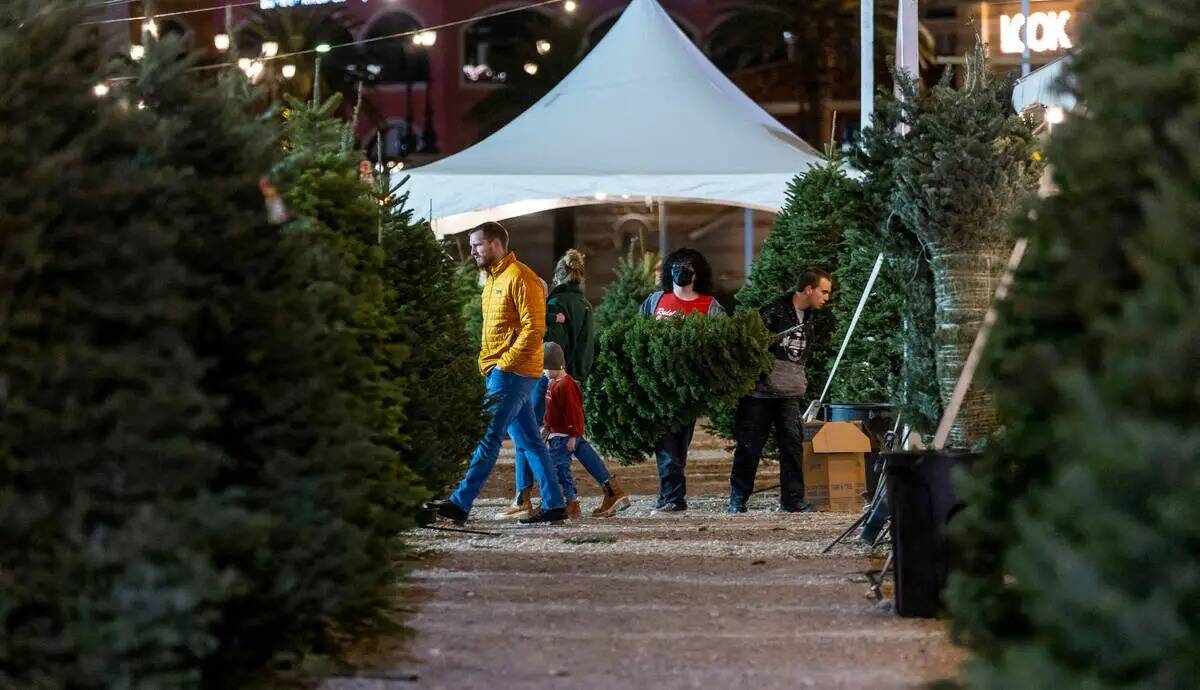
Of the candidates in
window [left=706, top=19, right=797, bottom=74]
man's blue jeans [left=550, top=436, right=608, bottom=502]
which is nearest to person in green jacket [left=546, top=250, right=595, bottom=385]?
man's blue jeans [left=550, top=436, right=608, bottom=502]

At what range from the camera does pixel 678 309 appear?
12922mm

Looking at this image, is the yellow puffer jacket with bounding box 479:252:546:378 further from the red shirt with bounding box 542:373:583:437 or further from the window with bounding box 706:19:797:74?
the window with bounding box 706:19:797:74

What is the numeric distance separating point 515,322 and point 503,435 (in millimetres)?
777

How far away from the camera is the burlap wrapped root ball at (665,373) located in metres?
12.1

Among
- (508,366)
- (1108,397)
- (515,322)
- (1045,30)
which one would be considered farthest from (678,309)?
(1108,397)

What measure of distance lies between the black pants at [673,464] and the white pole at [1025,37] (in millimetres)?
7255

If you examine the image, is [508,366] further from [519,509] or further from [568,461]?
[519,509]

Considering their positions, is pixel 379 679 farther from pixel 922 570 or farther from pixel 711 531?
pixel 711 531

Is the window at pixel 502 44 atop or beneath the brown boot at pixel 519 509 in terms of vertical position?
atop

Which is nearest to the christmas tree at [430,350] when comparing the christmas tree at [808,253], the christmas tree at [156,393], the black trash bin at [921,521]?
the black trash bin at [921,521]

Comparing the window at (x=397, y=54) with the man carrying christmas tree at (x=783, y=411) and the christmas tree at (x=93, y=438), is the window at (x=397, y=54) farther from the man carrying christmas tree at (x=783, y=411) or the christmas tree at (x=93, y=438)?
the christmas tree at (x=93, y=438)

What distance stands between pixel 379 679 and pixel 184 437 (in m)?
1.49

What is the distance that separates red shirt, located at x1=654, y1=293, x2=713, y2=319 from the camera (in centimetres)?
1290

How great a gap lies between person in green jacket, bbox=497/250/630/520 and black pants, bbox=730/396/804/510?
3.13ft
